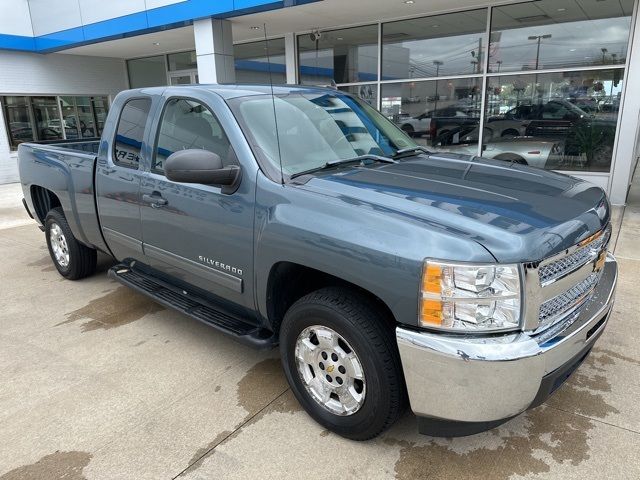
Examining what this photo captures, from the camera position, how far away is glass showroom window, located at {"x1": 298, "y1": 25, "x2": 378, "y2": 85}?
11055 mm

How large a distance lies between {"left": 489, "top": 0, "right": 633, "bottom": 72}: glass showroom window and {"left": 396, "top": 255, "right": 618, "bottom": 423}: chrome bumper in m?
7.94

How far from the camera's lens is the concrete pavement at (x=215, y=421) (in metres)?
2.51

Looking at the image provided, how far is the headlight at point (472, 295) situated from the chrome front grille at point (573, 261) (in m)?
0.20

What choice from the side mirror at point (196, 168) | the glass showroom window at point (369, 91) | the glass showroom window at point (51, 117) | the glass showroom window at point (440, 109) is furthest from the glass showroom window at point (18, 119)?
the side mirror at point (196, 168)

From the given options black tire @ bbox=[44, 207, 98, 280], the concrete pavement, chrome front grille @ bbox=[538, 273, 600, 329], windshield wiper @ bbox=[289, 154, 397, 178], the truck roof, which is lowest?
the concrete pavement

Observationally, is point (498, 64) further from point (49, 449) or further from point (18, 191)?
point (18, 191)

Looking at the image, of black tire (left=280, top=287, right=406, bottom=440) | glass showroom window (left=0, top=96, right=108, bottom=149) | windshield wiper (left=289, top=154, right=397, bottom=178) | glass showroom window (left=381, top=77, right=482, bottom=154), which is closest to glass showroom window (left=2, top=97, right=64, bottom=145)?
glass showroom window (left=0, top=96, right=108, bottom=149)

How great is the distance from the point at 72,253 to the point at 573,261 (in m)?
4.69

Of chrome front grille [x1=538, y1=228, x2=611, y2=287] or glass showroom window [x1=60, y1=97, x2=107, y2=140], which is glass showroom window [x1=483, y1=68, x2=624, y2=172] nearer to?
chrome front grille [x1=538, y1=228, x2=611, y2=287]

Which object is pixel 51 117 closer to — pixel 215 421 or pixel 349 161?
pixel 349 161

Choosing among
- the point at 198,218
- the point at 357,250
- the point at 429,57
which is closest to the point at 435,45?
the point at 429,57

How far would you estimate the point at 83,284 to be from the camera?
526 centimetres

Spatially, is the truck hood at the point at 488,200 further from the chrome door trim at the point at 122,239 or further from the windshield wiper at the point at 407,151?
the chrome door trim at the point at 122,239

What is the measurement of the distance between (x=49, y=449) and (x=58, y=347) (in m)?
1.33
